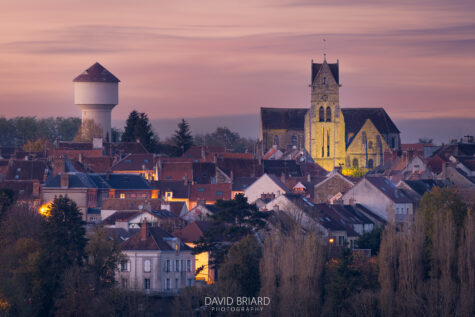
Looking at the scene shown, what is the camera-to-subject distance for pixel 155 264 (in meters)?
55.0

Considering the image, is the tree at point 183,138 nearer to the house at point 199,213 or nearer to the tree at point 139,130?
the tree at point 139,130

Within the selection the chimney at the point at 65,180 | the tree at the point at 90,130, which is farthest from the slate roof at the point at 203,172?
the tree at the point at 90,130

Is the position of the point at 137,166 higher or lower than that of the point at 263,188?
higher

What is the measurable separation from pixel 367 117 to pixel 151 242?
82.9 meters

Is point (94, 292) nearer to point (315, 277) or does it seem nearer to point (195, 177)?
point (315, 277)

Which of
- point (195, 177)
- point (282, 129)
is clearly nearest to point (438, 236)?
point (195, 177)

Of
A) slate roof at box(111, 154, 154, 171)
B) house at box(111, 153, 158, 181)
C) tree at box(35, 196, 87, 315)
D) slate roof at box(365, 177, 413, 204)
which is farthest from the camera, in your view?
slate roof at box(111, 154, 154, 171)

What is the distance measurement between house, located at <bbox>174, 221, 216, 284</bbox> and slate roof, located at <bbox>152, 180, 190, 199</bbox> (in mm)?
23973

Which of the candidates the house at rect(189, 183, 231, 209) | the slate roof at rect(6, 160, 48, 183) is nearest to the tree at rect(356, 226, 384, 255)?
the house at rect(189, 183, 231, 209)

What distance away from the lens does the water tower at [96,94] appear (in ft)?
372

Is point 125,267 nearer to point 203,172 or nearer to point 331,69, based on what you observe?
point 203,172

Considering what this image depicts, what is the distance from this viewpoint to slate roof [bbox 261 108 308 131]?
136 meters

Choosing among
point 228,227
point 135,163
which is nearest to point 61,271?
point 228,227

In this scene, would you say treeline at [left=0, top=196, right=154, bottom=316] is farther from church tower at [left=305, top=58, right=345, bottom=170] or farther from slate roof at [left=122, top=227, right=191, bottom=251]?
church tower at [left=305, top=58, right=345, bottom=170]
